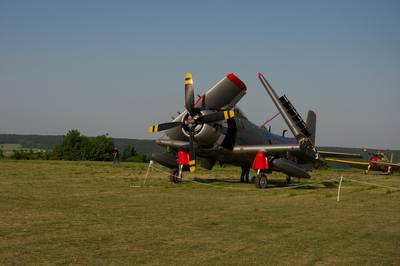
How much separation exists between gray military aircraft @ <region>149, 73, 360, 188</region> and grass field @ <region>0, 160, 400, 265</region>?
5.53m

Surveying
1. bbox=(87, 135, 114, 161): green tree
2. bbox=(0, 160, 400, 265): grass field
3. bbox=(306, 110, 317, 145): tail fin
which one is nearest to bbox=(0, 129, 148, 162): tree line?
bbox=(87, 135, 114, 161): green tree

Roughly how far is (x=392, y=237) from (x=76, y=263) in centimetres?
624

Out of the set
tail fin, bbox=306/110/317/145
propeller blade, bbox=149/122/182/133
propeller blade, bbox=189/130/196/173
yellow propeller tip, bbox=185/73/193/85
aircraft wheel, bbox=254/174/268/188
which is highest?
yellow propeller tip, bbox=185/73/193/85

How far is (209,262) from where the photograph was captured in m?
7.04

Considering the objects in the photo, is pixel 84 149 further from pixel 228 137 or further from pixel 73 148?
pixel 228 137

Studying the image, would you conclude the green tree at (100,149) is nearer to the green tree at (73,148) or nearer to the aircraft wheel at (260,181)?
the green tree at (73,148)

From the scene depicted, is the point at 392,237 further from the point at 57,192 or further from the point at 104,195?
the point at 57,192

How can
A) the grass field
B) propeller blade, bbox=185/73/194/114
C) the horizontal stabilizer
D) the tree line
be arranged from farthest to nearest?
the tree line < the horizontal stabilizer < propeller blade, bbox=185/73/194/114 < the grass field

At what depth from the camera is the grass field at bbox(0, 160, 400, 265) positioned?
24.2ft

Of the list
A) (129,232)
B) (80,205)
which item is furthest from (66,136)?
(129,232)

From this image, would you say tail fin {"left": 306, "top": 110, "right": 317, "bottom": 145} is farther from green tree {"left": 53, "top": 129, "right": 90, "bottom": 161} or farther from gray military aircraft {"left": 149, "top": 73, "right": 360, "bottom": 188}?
green tree {"left": 53, "top": 129, "right": 90, "bottom": 161}

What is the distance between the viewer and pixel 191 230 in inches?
388

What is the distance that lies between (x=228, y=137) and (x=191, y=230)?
13685 mm

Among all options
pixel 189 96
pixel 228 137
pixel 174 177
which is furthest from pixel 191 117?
pixel 174 177
